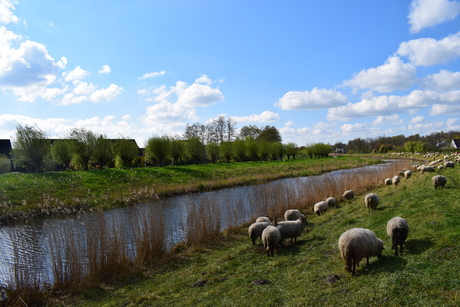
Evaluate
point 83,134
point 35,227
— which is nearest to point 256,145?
point 83,134

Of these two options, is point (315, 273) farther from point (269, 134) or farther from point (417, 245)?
point (269, 134)

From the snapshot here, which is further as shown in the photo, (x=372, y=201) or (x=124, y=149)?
(x=124, y=149)

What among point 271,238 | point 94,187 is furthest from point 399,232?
point 94,187

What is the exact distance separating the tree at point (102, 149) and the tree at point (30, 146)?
5495mm

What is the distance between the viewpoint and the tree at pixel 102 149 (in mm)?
36844

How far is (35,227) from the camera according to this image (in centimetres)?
1698

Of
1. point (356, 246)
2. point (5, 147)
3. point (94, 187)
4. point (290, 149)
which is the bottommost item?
point (356, 246)

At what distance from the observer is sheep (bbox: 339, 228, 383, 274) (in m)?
6.55

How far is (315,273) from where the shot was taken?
728 centimetres

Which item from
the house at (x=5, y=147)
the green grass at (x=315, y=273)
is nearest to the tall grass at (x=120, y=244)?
the green grass at (x=315, y=273)

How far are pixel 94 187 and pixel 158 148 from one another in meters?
18.4

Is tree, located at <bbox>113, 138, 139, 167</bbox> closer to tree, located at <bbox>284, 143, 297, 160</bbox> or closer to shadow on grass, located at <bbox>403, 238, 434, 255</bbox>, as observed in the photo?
shadow on grass, located at <bbox>403, 238, 434, 255</bbox>

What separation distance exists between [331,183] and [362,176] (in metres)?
5.18

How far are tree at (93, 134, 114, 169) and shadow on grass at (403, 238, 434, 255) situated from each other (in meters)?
36.2
